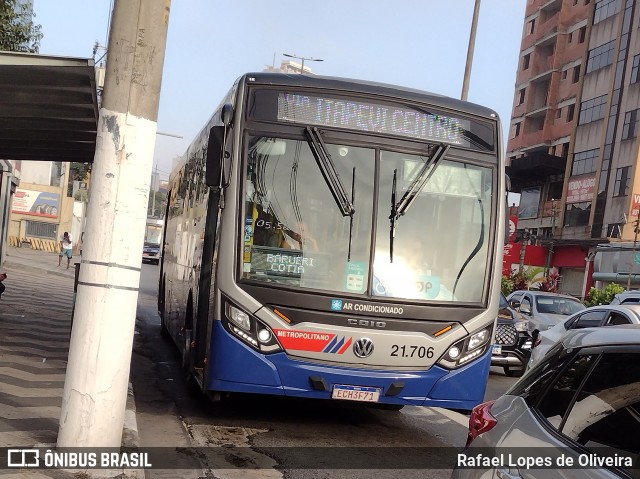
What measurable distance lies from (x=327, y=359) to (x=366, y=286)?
764 millimetres

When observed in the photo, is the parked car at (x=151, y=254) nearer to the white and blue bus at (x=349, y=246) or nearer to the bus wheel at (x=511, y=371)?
the bus wheel at (x=511, y=371)

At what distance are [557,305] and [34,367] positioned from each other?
490 inches

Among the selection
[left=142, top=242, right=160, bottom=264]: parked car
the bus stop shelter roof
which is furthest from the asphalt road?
[left=142, top=242, right=160, bottom=264]: parked car

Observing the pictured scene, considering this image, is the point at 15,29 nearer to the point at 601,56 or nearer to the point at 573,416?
the point at 573,416

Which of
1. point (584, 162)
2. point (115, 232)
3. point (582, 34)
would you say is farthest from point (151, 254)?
point (115, 232)

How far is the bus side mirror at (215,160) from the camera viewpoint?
306 inches

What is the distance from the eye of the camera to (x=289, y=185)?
7.89 meters

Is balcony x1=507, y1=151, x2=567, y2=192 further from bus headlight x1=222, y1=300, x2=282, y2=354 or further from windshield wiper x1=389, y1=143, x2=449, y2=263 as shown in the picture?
bus headlight x1=222, y1=300, x2=282, y2=354

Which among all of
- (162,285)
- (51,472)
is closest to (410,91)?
(51,472)

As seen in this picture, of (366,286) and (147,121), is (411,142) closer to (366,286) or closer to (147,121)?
(366,286)

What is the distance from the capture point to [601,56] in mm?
54594

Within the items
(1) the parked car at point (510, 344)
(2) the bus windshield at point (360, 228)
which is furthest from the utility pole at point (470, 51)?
(2) the bus windshield at point (360, 228)

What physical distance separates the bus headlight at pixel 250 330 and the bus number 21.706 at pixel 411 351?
3.50ft

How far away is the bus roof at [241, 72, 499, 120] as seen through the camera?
26.9 ft
